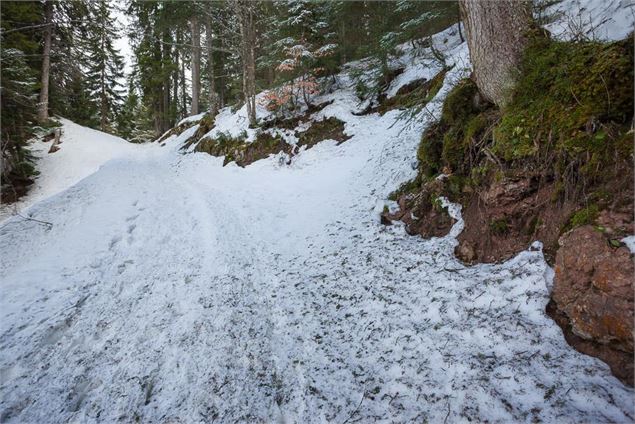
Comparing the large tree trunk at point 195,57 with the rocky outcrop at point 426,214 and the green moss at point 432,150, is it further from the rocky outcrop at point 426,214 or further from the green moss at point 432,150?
the rocky outcrop at point 426,214

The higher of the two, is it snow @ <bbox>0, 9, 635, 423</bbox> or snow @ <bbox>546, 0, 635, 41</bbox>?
snow @ <bbox>546, 0, 635, 41</bbox>

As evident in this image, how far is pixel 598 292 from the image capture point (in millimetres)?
2158

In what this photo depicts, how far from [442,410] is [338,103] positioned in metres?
11.1

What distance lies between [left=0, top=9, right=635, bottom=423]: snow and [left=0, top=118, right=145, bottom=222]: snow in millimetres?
8530

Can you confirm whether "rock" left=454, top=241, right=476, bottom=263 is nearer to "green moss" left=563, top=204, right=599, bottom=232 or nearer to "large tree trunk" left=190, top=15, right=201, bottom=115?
"green moss" left=563, top=204, right=599, bottom=232

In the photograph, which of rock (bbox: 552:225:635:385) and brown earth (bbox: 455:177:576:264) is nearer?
rock (bbox: 552:225:635:385)

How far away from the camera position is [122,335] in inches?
126

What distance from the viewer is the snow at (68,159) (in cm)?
1249


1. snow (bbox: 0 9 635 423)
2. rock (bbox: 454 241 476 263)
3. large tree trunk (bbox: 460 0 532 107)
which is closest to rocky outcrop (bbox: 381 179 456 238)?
snow (bbox: 0 9 635 423)

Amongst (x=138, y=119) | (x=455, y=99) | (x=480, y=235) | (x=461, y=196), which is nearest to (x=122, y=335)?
(x=480, y=235)

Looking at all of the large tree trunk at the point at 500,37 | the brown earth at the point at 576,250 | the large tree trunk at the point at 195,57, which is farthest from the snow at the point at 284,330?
the large tree trunk at the point at 195,57

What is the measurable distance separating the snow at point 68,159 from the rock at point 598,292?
1399 centimetres

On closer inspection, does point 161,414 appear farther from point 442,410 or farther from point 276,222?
point 276,222

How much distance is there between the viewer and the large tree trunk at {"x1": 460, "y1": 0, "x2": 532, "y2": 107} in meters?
3.51
